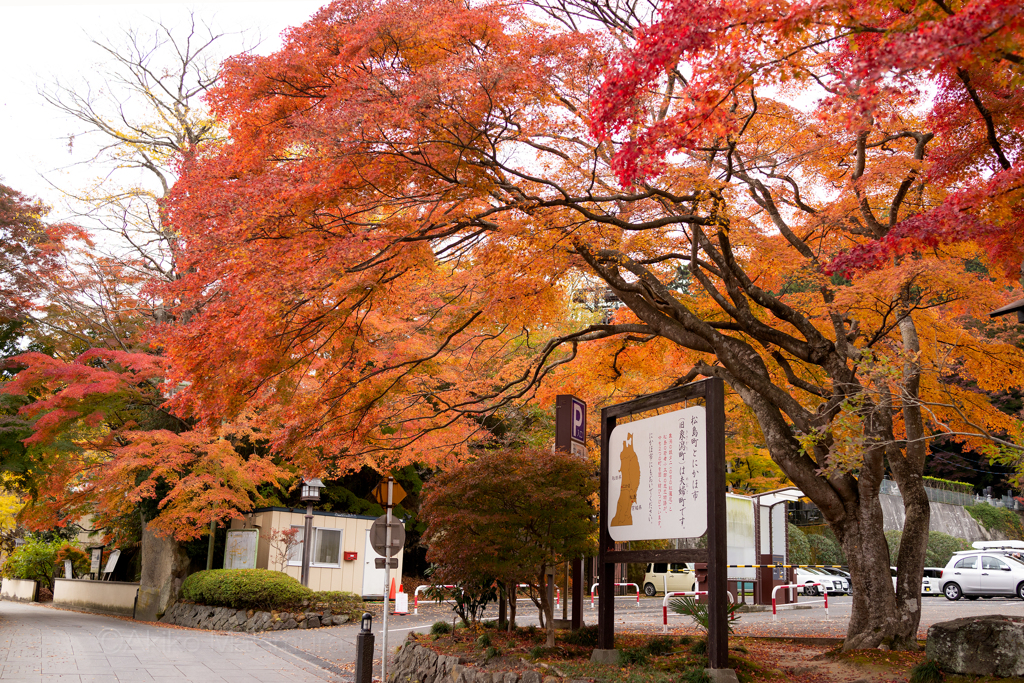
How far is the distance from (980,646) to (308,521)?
1655 centimetres

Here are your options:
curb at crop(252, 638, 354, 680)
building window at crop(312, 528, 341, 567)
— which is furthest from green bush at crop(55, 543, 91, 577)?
curb at crop(252, 638, 354, 680)

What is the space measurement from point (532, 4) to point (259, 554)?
52.5ft

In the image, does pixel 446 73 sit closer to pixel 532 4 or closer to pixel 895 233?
pixel 532 4

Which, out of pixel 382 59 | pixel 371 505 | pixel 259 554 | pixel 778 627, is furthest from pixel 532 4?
pixel 371 505

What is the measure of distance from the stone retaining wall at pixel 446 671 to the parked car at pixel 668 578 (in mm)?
16322

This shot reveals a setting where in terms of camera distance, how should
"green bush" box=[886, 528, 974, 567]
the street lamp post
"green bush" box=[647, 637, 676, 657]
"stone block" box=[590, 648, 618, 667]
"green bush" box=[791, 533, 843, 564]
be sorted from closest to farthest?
"stone block" box=[590, 648, 618, 667] < "green bush" box=[647, 637, 676, 657] < the street lamp post < "green bush" box=[886, 528, 974, 567] < "green bush" box=[791, 533, 843, 564]

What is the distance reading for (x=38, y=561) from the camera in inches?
1256

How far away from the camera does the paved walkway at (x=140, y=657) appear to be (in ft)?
32.6

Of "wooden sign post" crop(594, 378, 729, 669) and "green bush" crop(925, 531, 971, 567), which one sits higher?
"wooden sign post" crop(594, 378, 729, 669)

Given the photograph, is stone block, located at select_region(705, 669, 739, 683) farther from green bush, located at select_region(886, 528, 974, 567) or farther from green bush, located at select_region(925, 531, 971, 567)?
green bush, located at select_region(925, 531, 971, 567)

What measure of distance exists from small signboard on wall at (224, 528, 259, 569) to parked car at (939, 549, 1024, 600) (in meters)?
20.8

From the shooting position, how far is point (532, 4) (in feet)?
32.9

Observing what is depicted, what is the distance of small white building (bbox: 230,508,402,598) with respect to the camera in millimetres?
19781

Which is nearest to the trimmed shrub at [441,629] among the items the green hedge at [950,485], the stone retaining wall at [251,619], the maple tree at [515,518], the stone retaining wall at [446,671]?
the stone retaining wall at [446,671]
